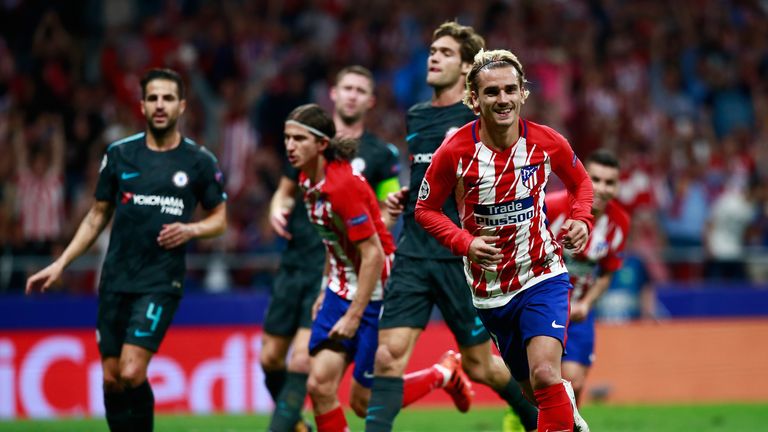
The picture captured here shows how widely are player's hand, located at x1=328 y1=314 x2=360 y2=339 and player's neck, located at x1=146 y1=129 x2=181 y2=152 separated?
1985 millimetres

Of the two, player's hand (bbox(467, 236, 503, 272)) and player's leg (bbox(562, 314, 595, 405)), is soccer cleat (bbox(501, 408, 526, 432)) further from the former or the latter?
player's hand (bbox(467, 236, 503, 272))

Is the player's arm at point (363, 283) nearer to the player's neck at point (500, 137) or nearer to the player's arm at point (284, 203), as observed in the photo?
the player's neck at point (500, 137)

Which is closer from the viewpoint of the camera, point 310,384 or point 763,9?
point 310,384

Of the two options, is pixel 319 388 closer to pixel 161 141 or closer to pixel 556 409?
pixel 556 409

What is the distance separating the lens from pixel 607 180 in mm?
9188

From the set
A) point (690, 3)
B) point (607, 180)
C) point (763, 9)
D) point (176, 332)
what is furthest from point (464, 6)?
point (607, 180)

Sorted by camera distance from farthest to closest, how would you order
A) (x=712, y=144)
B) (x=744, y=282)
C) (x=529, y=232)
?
(x=712, y=144), (x=744, y=282), (x=529, y=232)

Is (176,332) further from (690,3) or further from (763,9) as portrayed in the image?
(763,9)

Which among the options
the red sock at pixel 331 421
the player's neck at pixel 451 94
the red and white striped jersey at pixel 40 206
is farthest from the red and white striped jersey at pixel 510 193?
the red and white striped jersey at pixel 40 206

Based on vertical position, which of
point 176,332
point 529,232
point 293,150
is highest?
point 293,150

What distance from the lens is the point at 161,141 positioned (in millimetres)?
8352

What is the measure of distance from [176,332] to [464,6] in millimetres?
7730

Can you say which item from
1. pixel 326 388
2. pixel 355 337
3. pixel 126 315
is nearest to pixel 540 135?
pixel 355 337

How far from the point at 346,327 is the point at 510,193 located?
57.3 inches
